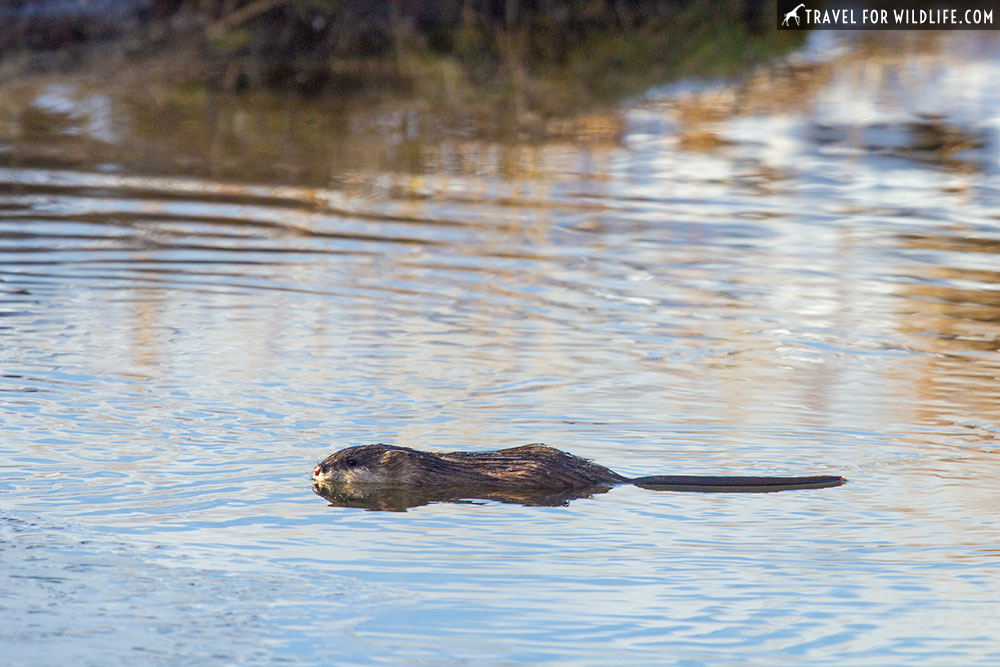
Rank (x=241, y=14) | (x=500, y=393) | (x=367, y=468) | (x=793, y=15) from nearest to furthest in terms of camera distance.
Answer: (x=367, y=468)
(x=500, y=393)
(x=241, y=14)
(x=793, y=15)

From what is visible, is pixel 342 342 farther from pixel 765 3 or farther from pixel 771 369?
pixel 765 3

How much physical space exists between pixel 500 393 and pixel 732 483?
4.88ft

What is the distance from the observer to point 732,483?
5.80 meters

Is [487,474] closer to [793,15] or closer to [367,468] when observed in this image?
[367,468]

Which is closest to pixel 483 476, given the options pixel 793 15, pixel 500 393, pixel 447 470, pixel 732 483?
pixel 447 470

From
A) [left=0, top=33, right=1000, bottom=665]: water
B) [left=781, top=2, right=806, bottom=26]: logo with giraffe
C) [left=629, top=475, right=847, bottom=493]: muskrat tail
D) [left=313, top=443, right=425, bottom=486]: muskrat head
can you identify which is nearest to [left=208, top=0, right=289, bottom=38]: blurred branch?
[left=0, top=33, right=1000, bottom=665]: water

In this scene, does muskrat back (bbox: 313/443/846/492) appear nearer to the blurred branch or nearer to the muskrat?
the muskrat

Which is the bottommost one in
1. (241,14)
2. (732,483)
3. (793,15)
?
(732,483)

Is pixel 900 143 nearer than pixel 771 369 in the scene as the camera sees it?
No

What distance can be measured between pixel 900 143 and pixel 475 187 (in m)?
4.26

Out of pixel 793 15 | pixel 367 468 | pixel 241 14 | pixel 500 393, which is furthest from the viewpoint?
Result: pixel 793 15

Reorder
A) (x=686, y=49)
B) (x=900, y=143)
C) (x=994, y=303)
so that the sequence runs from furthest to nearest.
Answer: (x=686, y=49) < (x=900, y=143) < (x=994, y=303)

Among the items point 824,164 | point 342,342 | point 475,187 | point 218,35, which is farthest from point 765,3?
point 342,342

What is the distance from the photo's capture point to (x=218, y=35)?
66.1 feet
